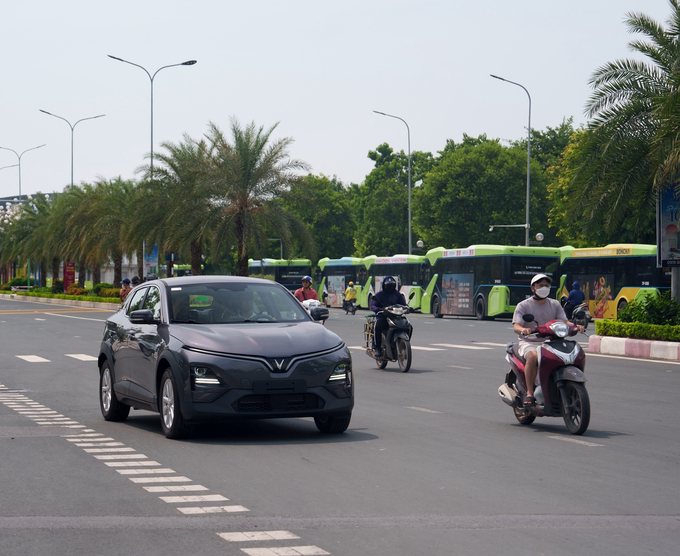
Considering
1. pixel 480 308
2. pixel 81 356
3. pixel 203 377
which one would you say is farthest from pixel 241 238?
pixel 203 377

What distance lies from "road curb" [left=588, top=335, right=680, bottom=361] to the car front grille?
13.3m

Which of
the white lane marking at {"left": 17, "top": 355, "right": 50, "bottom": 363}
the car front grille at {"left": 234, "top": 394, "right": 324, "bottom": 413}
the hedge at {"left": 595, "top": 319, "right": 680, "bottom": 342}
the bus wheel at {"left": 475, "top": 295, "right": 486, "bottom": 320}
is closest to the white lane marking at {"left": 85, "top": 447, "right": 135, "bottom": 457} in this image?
the car front grille at {"left": 234, "top": 394, "right": 324, "bottom": 413}

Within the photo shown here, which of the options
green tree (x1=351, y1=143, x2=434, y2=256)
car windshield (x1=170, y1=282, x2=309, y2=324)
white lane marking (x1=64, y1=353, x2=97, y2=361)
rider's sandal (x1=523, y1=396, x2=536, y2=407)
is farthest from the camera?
green tree (x1=351, y1=143, x2=434, y2=256)

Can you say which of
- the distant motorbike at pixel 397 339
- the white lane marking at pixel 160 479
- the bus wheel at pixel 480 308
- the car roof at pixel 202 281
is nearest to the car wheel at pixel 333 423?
the car roof at pixel 202 281

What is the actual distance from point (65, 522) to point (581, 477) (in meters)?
3.75

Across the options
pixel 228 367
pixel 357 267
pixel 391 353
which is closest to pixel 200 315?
pixel 228 367

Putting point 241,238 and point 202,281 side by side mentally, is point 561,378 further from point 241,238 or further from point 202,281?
point 241,238

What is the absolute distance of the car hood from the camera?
9.03m

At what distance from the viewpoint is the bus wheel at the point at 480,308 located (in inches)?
1681

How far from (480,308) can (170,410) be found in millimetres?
34502

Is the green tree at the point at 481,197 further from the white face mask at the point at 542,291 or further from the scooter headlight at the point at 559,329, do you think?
the scooter headlight at the point at 559,329

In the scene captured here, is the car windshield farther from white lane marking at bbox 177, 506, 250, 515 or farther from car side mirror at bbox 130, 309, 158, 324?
white lane marking at bbox 177, 506, 250, 515

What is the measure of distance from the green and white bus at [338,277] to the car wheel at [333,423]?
45378mm

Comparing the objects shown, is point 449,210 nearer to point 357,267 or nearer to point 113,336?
point 357,267
